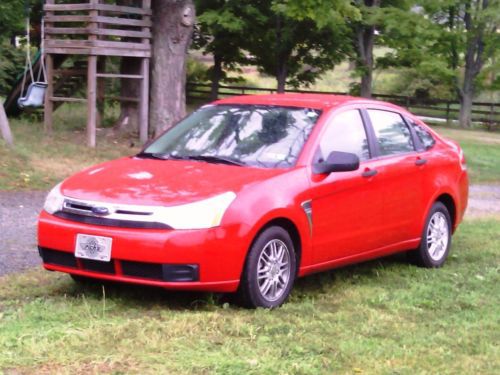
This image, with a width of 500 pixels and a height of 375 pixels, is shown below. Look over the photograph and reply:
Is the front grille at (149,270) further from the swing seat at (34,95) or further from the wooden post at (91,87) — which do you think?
the wooden post at (91,87)

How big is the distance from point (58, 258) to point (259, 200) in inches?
56.6

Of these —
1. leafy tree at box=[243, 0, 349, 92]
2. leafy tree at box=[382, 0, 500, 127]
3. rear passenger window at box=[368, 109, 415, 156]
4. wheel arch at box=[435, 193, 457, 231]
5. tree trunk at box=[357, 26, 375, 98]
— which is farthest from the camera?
leafy tree at box=[382, 0, 500, 127]

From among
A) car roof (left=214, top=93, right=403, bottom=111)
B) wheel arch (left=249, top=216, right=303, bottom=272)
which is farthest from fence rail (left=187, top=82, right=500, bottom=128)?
wheel arch (left=249, top=216, right=303, bottom=272)

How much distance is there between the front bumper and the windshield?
39.1 inches

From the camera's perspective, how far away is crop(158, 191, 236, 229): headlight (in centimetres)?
538

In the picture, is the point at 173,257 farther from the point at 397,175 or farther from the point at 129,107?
the point at 129,107

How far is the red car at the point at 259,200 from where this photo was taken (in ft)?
17.8

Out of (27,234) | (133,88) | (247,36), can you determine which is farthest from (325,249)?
(247,36)

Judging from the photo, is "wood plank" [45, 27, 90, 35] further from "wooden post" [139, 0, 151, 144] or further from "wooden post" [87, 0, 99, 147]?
"wooden post" [139, 0, 151, 144]

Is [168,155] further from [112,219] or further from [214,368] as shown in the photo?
[214,368]

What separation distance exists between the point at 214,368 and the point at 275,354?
0.45 metres

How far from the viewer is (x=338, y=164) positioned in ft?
20.5

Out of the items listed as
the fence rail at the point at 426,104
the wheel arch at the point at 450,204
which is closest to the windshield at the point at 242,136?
the wheel arch at the point at 450,204

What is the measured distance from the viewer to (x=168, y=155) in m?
6.67
